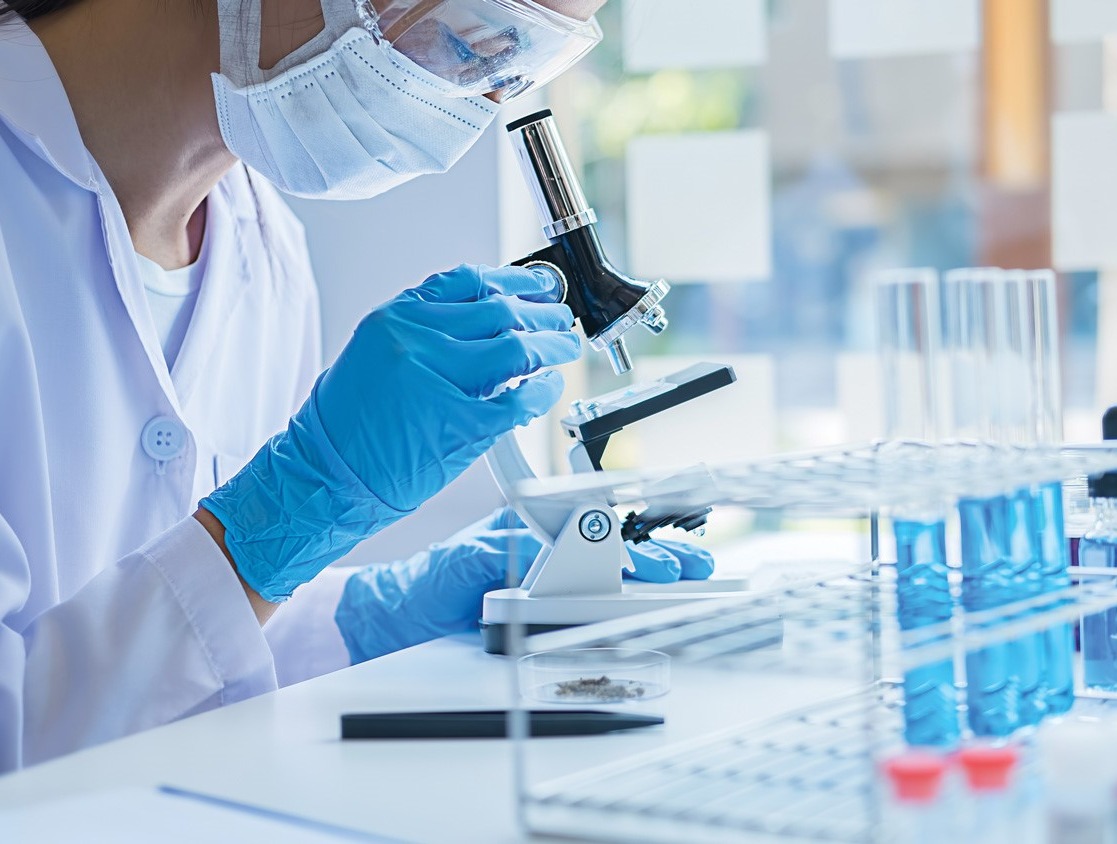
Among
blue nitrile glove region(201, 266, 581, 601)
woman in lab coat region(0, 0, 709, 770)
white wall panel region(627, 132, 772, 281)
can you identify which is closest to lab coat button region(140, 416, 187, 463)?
woman in lab coat region(0, 0, 709, 770)

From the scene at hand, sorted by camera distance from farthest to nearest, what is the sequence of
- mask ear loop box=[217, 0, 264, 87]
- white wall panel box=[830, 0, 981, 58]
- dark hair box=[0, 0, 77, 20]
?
white wall panel box=[830, 0, 981, 58] → dark hair box=[0, 0, 77, 20] → mask ear loop box=[217, 0, 264, 87]

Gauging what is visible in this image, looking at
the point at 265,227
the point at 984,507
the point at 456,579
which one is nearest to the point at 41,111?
the point at 265,227

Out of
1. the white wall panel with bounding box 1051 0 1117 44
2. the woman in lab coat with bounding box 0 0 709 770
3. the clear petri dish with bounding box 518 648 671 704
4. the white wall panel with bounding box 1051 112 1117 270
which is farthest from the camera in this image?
the white wall panel with bounding box 1051 0 1117 44

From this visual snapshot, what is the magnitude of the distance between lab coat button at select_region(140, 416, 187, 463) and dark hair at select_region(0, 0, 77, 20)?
0.57 metres

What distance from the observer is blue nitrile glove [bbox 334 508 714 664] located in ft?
4.75

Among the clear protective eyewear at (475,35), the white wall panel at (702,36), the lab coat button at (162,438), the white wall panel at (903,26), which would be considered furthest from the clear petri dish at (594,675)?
the white wall panel at (903,26)

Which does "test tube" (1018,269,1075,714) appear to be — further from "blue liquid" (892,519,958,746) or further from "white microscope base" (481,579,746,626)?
"white microscope base" (481,579,746,626)

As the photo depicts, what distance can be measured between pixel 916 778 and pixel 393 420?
773 millimetres

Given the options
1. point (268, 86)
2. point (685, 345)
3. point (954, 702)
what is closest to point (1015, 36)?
point (685, 345)

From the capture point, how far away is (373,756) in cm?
93

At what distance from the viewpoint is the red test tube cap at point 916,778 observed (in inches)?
24.4

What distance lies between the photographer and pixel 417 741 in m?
0.97

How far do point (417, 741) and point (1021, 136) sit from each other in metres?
3.70

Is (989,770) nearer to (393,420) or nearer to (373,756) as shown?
(373,756)
